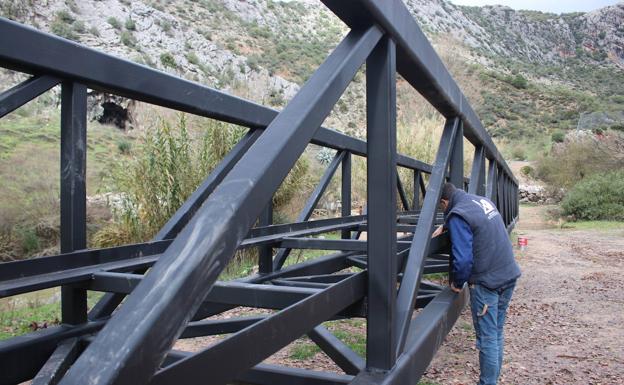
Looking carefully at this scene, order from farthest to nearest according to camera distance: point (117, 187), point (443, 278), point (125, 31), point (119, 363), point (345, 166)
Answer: point (125, 31) → point (117, 187) → point (443, 278) → point (345, 166) → point (119, 363)

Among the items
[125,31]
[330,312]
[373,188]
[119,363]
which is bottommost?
[330,312]

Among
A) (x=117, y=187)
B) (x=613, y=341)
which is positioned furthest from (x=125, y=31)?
(x=613, y=341)

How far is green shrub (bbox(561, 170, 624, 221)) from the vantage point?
17.7 metres

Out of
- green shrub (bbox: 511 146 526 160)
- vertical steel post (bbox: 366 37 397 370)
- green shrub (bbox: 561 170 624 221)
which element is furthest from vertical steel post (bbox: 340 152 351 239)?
green shrub (bbox: 511 146 526 160)

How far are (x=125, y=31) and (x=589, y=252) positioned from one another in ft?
110

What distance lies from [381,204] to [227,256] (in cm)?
90

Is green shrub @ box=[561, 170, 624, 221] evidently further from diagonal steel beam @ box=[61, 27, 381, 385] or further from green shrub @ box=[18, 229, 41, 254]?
diagonal steel beam @ box=[61, 27, 381, 385]

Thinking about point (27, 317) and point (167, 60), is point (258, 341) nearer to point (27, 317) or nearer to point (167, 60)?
point (27, 317)

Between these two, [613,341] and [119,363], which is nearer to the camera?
→ [119,363]

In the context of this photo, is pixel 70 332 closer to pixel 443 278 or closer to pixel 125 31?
pixel 443 278

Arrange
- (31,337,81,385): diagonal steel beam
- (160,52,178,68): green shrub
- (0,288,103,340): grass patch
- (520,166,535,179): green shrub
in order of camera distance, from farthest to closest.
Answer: (520,166,535,179): green shrub, (160,52,178,68): green shrub, (0,288,103,340): grass patch, (31,337,81,385): diagonal steel beam

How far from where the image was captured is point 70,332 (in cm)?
185

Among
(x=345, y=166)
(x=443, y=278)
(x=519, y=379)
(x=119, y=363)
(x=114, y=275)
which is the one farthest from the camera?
(x=443, y=278)


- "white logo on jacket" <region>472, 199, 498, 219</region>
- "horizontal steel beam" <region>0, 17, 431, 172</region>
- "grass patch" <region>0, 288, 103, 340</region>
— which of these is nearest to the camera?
"horizontal steel beam" <region>0, 17, 431, 172</region>
